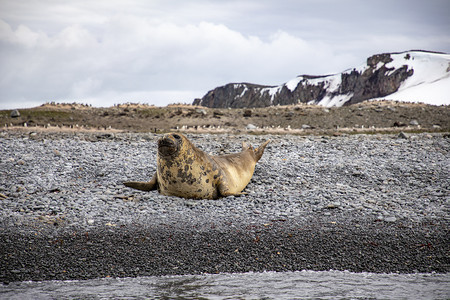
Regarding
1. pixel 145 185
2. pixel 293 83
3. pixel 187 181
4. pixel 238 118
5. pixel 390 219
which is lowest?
pixel 390 219

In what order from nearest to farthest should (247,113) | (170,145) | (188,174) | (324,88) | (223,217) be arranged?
1. (223,217)
2. (170,145)
3. (188,174)
4. (247,113)
5. (324,88)

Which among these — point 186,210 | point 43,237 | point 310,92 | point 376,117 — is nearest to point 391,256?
point 186,210

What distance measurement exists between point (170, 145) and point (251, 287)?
4868 mm

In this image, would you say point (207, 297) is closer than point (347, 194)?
Yes

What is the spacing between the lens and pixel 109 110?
33.1 metres

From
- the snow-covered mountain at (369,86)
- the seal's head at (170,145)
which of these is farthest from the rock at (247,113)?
the snow-covered mountain at (369,86)

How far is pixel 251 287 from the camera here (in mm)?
6309

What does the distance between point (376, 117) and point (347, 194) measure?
21.0 m

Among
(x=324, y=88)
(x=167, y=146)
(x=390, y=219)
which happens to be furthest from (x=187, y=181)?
(x=324, y=88)

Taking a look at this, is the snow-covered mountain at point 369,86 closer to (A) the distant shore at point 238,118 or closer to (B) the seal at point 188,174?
(A) the distant shore at point 238,118

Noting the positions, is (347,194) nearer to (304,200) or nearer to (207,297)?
(304,200)

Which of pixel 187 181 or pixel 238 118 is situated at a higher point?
pixel 238 118

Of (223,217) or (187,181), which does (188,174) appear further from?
(223,217)

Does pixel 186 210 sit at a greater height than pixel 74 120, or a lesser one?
lesser
